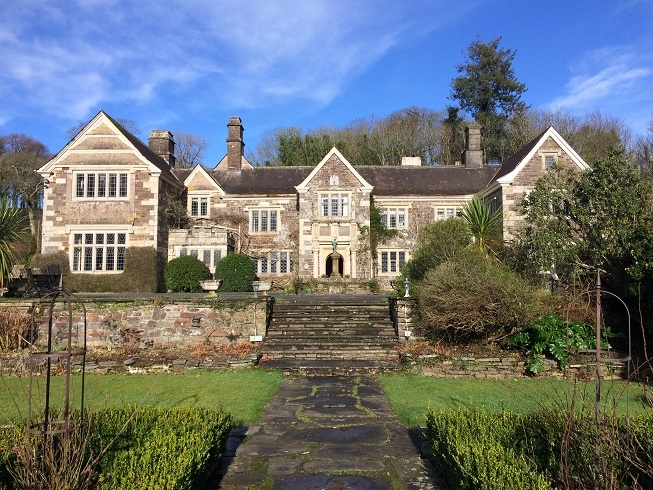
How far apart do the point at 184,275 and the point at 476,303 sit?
1935 centimetres

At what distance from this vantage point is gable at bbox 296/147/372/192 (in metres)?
32.7

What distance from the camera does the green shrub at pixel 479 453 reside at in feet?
13.3

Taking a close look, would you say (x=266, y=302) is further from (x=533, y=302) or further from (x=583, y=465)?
(x=583, y=465)

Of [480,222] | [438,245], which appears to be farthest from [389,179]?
[480,222]

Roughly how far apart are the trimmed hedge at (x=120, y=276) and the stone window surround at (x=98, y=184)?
3.48 metres

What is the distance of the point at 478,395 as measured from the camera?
991 cm

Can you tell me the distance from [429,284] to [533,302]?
3156 mm

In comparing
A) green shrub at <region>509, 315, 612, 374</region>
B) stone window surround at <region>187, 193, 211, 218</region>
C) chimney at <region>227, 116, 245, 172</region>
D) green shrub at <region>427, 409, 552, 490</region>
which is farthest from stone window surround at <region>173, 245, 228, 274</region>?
green shrub at <region>427, 409, 552, 490</region>

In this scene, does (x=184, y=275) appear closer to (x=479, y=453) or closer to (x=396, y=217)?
(x=396, y=217)

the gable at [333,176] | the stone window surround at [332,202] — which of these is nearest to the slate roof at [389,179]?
the gable at [333,176]

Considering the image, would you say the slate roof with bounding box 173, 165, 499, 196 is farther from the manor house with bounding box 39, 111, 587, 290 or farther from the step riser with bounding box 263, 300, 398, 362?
the step riser with bounding box 263, 300, 398, 362

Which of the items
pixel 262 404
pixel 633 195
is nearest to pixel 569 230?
pixel 633 195

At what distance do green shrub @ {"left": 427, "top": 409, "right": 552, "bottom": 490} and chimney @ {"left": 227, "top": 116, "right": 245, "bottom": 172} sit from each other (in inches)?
1313

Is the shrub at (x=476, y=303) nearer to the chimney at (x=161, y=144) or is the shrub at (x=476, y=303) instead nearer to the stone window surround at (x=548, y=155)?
the stone window surround at (x=548, y=155)
